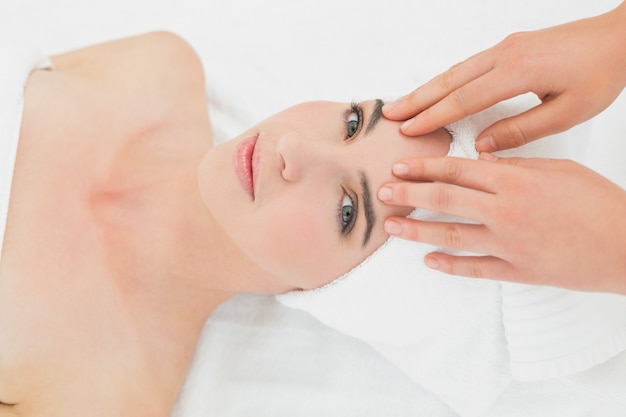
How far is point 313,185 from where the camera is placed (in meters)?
1.28

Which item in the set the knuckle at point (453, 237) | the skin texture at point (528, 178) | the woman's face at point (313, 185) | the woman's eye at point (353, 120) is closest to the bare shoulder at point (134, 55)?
the woman's face at point (313, 185)

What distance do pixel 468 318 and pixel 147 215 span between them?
2.79 ft

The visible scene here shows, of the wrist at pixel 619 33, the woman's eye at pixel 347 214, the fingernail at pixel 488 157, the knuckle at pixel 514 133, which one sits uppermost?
the wrist at pixel 619 33

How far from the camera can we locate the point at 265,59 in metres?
1.97

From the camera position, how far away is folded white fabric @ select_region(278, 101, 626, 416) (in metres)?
1.29

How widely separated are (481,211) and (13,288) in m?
1.05

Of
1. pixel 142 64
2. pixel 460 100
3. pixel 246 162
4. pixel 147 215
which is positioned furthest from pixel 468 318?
pixel 142 64

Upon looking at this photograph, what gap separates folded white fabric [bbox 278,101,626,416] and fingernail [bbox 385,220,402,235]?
0.18 feet

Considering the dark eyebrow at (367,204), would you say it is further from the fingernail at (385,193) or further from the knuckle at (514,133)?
the knuckle at (514,133)

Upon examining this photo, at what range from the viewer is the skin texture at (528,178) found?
108 centimetres

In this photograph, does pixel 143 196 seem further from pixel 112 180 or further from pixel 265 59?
pixel 265 59

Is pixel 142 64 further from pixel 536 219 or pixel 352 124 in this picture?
pixel 536 219

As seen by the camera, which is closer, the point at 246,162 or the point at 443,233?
the point at 443,233

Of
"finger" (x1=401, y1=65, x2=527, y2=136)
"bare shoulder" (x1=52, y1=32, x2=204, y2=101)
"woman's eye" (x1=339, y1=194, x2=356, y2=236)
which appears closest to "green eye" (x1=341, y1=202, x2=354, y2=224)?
"woman's eye" (x1=339, y1=194, x2=356, y2=236)
